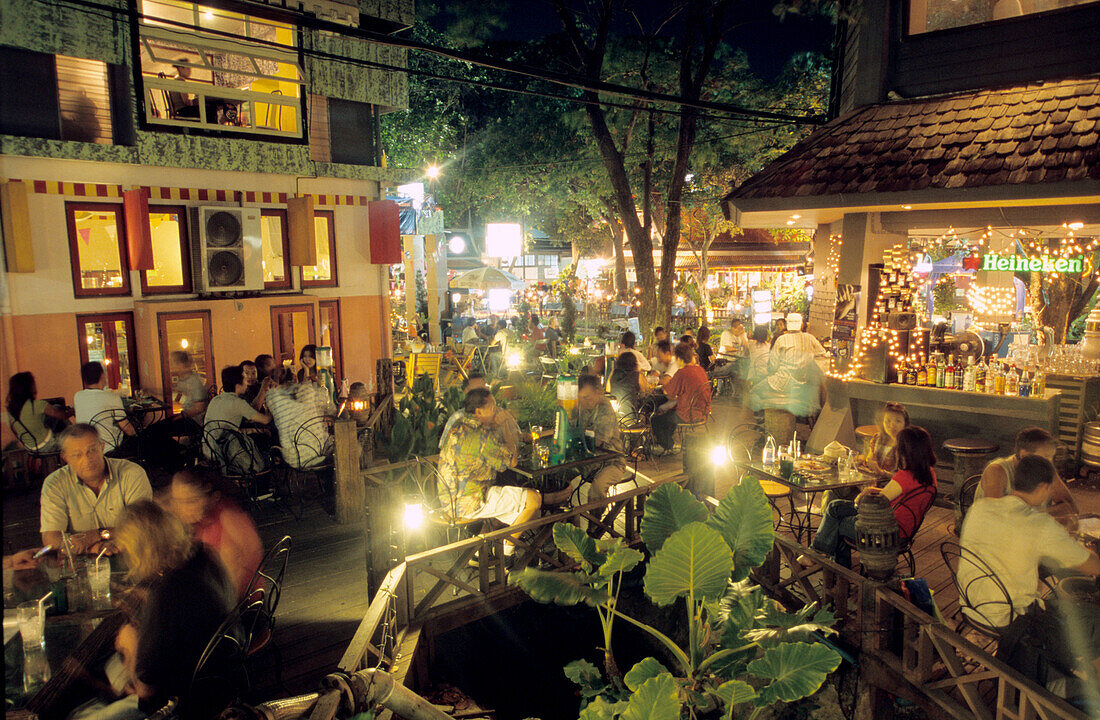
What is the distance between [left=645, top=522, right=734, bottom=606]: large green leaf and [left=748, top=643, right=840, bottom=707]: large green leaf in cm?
44

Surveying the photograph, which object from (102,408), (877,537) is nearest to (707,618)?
(877,537)

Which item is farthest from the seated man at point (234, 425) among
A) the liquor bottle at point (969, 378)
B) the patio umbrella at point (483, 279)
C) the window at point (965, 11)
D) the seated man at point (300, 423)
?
the patio umbrella at point (483, 279)

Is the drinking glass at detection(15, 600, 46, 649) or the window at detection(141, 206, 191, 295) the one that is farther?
the window at detection(141, 206, 191, 295)

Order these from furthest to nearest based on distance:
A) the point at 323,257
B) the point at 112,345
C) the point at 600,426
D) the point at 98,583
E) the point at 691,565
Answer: the point at 323,257, the point at 112,345, the point at 600,426, the point at 98,583, the point at 691,565

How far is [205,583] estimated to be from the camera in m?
3.71

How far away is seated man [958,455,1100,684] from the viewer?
3951 mm

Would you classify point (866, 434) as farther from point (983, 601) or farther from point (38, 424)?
point (38, 424)

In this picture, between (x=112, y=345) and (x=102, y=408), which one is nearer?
(x=102, y=408)

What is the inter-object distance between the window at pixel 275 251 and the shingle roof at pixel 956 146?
300 inches

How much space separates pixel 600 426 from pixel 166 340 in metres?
7.10

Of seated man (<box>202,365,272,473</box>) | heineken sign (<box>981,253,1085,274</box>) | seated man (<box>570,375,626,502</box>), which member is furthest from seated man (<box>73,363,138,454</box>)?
heineken sign (<box>981,253,1085,274</box>)

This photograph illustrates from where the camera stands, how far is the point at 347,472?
24.5 ft

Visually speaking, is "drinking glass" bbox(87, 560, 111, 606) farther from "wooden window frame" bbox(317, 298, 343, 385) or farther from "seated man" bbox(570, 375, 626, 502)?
"wooden window frame" bbox(317, 298, 343, 385)

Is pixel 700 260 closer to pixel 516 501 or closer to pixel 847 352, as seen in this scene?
pixel 847 352
